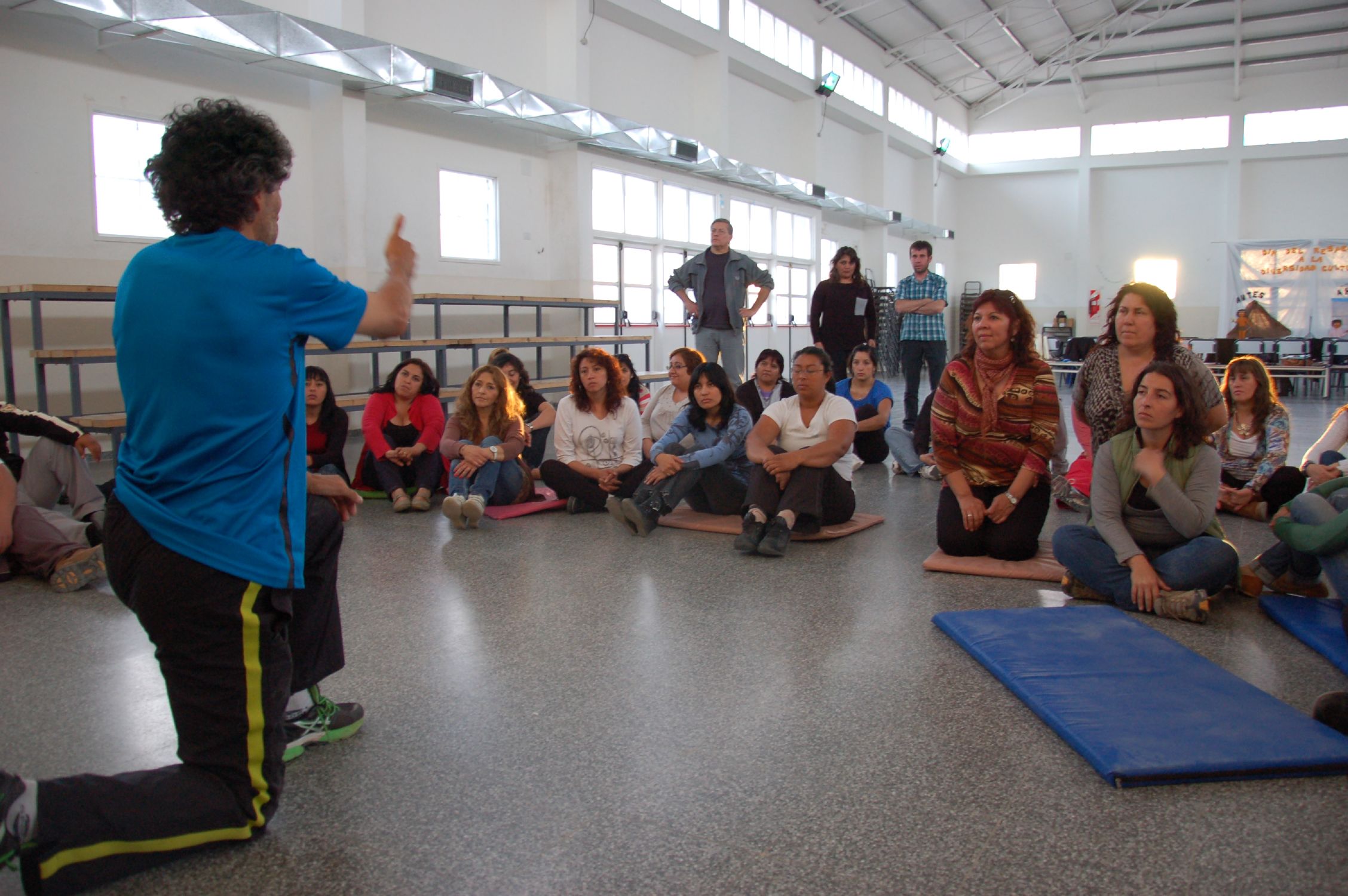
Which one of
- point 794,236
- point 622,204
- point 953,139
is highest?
point 953,139

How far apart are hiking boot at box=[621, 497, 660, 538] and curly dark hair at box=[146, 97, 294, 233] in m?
2.98

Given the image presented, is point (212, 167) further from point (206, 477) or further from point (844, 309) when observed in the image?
point (844, 309)

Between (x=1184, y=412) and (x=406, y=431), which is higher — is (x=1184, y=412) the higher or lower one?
the higher one

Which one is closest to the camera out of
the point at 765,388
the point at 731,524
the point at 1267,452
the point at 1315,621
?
the point at 1315,621

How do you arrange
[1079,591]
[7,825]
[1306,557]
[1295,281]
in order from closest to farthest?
1. [7,825]
2. [1306,557]
3. [1079,591]
4. [1295,281]

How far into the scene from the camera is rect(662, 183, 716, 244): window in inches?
511

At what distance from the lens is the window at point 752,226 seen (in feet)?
48.0

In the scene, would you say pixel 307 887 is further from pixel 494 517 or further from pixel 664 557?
pixel 494 517

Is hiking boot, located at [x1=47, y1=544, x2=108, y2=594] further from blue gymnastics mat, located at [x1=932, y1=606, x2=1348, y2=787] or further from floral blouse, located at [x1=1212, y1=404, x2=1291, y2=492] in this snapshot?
floral blouse, located at [x1=1212, y1=404, x2=1291, y2=492]

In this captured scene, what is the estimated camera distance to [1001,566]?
381 centimetres

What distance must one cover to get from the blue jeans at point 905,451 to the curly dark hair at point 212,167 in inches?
208

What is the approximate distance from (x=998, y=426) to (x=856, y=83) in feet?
48.2

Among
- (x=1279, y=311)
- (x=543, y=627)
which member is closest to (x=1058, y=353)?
(x=1279, y=311)

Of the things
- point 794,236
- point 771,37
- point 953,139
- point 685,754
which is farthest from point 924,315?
point 953,139
